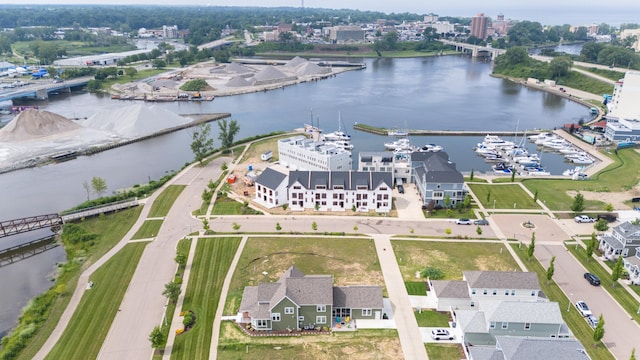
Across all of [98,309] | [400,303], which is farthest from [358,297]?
[98,309]

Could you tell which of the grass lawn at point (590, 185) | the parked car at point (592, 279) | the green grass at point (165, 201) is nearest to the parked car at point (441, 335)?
the parked car at point (592, 279)

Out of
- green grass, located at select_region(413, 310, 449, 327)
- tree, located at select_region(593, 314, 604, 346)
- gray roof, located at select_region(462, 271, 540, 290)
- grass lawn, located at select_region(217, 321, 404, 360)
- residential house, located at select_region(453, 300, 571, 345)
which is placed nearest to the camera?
tree, located at select_region(593, 314, 604, 346)

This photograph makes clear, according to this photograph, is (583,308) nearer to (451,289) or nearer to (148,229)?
(451,289)

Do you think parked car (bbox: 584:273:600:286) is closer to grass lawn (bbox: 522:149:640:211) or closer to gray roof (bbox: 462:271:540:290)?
gray roof (bbox: 462:271:540:290)

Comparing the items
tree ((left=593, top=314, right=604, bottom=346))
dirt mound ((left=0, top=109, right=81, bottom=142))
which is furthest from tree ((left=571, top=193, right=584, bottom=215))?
dirt mound ((left=0, top=109, right=81, bottom=142))

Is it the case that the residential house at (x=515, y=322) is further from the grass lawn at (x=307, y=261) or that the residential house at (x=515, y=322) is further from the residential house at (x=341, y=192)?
the residential house at (x=341, y=192)

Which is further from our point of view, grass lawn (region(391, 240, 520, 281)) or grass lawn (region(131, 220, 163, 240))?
grass lawn (region(131, 220, 163, 240))
